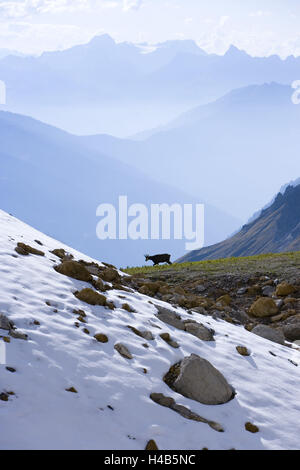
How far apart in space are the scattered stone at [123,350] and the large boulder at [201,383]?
2.95 ft

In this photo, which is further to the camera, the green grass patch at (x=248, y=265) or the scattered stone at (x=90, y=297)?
the green grass patch at (x=248, y=265)

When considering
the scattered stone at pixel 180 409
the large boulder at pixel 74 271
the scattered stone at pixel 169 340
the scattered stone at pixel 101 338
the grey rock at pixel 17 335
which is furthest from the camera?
the large boulder at pixel 74 271

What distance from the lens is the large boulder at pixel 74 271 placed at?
45.4 feet

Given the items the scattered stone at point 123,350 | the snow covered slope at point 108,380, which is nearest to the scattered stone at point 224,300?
the snow covered slope at point 108,380

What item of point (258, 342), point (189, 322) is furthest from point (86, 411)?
point (258, 342)

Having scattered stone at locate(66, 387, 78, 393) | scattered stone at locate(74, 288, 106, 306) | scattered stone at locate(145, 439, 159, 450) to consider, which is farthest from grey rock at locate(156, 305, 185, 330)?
scattered stone at locate(145, 439, 159, 450)

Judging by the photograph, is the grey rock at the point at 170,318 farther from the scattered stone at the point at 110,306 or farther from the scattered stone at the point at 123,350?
the scattered stone at the point at 123,350

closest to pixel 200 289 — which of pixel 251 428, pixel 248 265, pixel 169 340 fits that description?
pixel 248 265

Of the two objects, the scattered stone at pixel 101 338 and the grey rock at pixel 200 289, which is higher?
the grey rock at pixel 200 289

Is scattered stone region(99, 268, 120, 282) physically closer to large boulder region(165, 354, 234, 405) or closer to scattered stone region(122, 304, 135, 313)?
scattered stone region(122, 304, 135, 313)

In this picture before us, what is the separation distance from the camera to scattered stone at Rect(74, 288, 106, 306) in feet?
40.7

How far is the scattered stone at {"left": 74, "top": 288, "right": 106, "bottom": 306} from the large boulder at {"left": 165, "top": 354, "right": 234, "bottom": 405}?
286cm

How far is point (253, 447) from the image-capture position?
8.83 metres

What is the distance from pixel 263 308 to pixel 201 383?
34.1 ft
